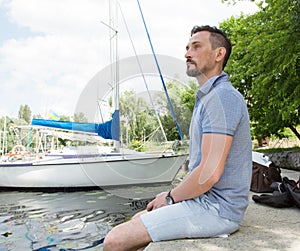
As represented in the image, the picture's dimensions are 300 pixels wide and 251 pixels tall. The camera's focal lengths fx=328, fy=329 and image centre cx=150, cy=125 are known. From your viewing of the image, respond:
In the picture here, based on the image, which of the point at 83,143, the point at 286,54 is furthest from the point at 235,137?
the point at 83,143

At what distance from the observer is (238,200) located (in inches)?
65.5

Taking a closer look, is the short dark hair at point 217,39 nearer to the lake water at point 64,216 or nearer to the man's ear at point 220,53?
the man's ear at point 220,53

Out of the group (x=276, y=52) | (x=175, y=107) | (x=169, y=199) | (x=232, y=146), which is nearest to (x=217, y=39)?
(x=232, y=146)

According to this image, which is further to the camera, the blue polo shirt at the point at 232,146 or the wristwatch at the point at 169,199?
the wristwatch at the point at 169,199

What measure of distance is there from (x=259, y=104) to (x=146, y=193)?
6.76 metres

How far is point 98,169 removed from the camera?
10.6 meters

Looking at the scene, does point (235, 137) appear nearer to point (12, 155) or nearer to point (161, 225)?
point (161, 225)

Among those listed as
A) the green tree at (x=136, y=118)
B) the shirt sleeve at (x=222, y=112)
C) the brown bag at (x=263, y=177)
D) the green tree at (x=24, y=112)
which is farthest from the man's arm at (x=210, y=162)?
the green tree at (x=24, y=112)

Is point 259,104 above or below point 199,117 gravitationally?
above

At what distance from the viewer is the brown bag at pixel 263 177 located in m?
4.00

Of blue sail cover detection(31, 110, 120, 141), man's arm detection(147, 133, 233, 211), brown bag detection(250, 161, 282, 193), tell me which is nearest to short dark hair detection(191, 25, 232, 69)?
man's arm detection(147, 133, 233, 211)

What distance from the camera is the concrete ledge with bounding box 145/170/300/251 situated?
5.21ft

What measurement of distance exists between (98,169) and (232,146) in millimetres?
9268

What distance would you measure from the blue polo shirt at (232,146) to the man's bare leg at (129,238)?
1.24 feet
